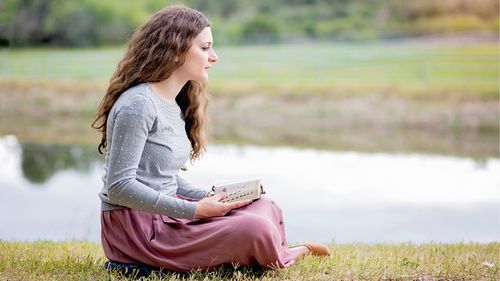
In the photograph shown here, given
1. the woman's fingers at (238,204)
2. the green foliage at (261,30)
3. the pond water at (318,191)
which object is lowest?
the pond water at (318,191)

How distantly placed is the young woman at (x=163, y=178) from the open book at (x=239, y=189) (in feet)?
0.10

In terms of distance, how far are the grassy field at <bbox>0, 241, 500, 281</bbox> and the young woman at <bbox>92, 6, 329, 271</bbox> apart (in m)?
0.06

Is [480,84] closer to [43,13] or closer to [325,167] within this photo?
[325,167]

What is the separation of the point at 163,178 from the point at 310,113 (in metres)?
11.7

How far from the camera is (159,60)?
3.11 m

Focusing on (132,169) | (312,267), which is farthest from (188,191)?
(312,267)

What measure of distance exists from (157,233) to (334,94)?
1245cm

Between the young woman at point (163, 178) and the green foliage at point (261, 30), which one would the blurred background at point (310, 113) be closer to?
the green foliage at point (261, 30)

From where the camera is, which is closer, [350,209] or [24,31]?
[350,209]

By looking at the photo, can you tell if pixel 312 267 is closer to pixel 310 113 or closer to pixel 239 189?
pixel 239 189

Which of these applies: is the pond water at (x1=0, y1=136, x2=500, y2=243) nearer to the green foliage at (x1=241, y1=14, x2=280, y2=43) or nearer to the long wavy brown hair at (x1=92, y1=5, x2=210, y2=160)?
the long wavy brown hair at (x1=92, y1=5, x2=210, y2=160)

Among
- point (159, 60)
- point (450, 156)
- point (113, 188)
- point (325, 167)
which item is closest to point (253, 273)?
point (113, 188)

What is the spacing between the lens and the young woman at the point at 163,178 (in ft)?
9.73

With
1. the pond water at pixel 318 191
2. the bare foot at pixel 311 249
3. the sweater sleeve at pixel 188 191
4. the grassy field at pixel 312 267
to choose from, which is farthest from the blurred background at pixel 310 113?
the sweater sleeve at pixel 188 191
